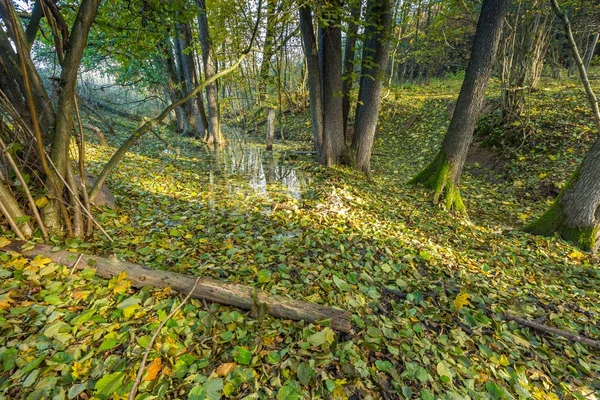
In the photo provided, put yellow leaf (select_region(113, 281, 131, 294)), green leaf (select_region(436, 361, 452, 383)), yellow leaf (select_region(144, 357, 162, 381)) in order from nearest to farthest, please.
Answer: yellow leaf (select_region(144, 357, 162, 381)), green leaf (select_region(436, 361, 452, 383)), yellow leaf (select_region(113, 281, 131, 294))

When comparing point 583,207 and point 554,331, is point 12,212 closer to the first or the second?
point 554,331

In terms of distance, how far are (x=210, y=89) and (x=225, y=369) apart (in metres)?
9.06

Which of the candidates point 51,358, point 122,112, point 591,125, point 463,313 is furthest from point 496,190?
point 122,112

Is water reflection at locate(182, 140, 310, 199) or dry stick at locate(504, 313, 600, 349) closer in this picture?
dry stick at locate(504, 313, 600, 349)

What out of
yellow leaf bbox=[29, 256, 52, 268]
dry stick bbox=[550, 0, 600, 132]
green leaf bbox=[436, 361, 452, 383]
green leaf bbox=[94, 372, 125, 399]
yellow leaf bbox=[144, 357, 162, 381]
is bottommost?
green leaf bbox=[436, 361, 452, 383]

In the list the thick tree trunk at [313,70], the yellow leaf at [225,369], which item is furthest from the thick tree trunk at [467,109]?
the yellow leaf at [225,369]

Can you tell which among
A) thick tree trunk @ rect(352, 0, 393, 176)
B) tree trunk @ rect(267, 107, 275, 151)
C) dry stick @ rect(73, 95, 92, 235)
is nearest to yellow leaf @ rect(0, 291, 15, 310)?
dry stick @ rect(73, 95, 92, 235)

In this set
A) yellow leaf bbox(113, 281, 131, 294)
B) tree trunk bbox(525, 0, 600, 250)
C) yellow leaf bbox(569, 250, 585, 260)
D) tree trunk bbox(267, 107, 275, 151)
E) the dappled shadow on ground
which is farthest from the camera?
tree trunk bbox(267, 107, 275, 151)

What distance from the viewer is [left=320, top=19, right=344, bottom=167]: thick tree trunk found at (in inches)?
205

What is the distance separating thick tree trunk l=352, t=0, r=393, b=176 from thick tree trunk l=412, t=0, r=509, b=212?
138cm

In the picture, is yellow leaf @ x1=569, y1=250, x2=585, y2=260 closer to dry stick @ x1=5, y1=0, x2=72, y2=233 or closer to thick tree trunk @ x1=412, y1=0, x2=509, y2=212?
thick tree trunk @ x1=412, y1=0, x2=509, y2=212

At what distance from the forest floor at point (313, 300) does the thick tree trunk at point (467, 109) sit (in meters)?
0.46

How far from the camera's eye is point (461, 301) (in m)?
2.43

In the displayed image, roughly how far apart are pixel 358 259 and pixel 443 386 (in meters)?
1.34
